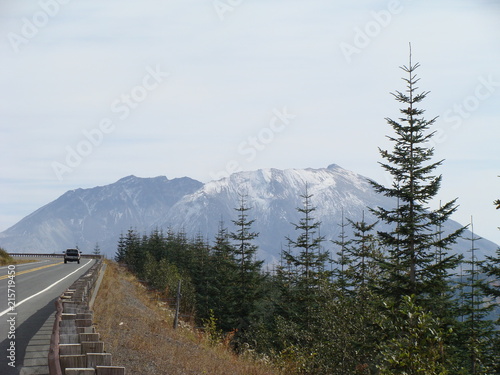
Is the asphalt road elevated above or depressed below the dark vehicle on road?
below

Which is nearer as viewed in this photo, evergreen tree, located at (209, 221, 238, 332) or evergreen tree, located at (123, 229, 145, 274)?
evergreen tree, located at (209, 221, 238, 332)

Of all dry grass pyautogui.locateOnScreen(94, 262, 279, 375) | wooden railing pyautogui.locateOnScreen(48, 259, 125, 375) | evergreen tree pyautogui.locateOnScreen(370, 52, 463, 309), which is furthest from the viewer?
evergreen tree pyautogui.locateOnScreen(370, 52, 463, 309)

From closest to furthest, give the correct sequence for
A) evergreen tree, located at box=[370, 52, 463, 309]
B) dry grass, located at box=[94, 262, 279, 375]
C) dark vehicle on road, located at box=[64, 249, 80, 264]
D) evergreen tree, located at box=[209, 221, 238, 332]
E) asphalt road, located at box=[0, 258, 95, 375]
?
asphalt road, located at box=[0, 258, 95, 375]
dry grass, located at box=[94, 262, 279, 375]
evergreen tree, located at box=[370, 52, 463, 309]
evergreen tree, located at box=[209, 221, 238, 332]
dark vehicle on road, located at box=[64, 249, 80, 264]

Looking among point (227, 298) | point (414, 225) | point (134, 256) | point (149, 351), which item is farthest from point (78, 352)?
point (134, 256)

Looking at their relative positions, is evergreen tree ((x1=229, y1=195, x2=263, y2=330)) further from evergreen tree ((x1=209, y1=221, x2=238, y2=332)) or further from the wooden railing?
the wooden railing

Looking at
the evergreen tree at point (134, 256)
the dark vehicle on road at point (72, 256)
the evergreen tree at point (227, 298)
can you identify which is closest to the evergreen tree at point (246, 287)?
the evergreen tree at point (227, 298)

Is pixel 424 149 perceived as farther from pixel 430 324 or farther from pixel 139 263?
pixel 139 263

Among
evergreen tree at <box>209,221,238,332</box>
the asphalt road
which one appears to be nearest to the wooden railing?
the asphalt road

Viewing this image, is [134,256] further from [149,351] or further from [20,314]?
[149,351]

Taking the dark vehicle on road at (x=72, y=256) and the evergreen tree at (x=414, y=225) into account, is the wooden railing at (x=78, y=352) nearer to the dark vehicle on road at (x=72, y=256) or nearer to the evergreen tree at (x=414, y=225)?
the evergreen tree at (x=414, y=225)

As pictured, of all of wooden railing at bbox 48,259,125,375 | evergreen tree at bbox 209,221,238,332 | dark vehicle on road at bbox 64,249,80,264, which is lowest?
evergreen tree at bbox 209,221,238,332

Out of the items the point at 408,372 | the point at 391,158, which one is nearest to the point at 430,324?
the point at 408,372

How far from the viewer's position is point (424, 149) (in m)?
22.0

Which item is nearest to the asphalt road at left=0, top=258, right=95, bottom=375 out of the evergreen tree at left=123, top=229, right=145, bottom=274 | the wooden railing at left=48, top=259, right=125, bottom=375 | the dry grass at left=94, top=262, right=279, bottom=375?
the wooden railing at left=48, top=259, right=125, bottom=375
